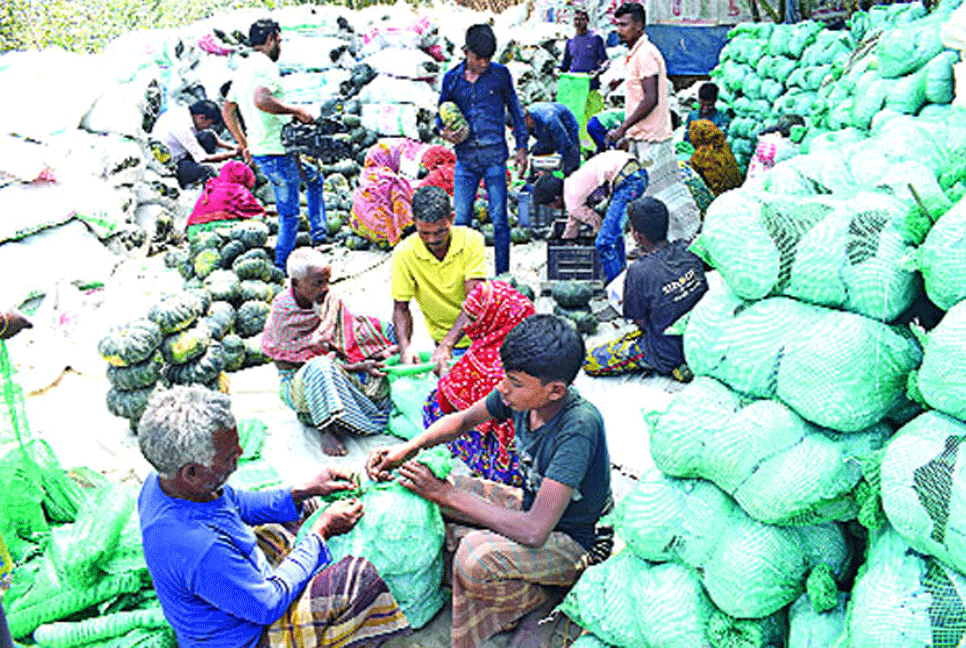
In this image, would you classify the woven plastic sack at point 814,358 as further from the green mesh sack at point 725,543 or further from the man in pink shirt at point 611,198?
the man in pink shirt at point 611,198

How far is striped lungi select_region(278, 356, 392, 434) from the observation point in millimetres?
3650

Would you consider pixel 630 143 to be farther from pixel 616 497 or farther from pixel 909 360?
pixel 909 360

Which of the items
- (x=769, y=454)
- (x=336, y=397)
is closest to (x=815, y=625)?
(x=769, y=454)

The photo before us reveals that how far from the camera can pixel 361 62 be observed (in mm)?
9781

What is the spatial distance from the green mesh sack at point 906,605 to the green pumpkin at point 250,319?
4132 millimetres

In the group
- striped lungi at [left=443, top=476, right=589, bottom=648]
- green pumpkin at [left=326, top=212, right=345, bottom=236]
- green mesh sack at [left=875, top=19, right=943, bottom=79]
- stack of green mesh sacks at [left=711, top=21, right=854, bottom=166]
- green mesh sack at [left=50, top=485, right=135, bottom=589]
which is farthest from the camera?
green pumpkin at [left=326, top=212, right=345, bottom=236]

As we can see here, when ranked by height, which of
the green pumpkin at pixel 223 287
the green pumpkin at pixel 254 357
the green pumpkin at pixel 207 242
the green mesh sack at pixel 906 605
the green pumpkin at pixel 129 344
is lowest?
the green pumpkin at pixel 254 357

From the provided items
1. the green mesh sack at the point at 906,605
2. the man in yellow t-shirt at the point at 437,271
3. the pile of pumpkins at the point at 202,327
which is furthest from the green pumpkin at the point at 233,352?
the green mesh sack at the point at 906,605

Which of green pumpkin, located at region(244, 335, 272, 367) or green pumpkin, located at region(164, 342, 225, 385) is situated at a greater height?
green pumpkin, located at region(164, 342, 225, 385)

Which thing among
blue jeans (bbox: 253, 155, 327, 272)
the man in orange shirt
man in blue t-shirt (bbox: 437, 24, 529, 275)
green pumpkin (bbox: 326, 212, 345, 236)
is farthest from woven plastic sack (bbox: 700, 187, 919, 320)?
green pumpkin (bbox: 326, 212, 345, 236)

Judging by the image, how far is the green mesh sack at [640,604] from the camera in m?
1.96

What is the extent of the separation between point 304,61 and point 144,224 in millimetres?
3546

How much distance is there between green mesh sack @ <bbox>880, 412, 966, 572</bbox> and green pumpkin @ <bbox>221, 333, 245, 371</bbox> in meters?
3.76

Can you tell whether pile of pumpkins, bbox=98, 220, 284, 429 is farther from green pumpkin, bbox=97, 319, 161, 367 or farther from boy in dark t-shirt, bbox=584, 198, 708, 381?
boy in dark t-shirt, bbox=584, 198, 708, 381
